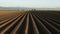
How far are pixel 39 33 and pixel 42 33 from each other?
13cm

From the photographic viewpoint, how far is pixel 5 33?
21.7ft

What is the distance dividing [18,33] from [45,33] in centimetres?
119

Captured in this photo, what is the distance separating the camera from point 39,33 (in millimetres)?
6594

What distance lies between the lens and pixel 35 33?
21.6ft

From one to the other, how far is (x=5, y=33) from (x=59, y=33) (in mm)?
2415

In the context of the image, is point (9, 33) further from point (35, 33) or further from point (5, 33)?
point (35, 33)

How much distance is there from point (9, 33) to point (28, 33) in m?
0.85

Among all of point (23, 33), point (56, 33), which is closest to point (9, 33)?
point (23, 33)

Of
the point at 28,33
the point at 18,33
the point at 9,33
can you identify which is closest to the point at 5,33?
the point at 9,33

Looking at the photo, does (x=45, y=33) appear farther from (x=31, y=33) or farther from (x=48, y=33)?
(x=31, y=33)

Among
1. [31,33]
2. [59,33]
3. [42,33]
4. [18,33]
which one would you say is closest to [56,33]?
[59,33]

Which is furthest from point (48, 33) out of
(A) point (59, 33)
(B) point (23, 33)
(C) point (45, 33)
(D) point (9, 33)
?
(D) point (9, 33)

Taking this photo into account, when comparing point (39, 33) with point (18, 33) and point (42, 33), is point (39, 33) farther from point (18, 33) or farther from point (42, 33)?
point (18, 33)

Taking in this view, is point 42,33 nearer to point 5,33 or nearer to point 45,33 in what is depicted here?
point 45,33
